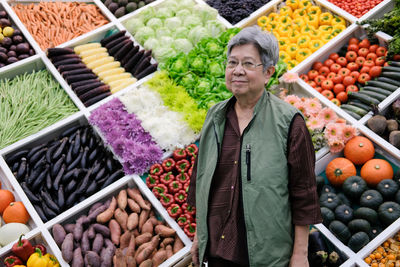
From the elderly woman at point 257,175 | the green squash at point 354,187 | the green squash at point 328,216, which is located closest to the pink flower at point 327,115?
the green squash at point 354,187

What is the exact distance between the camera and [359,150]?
3.97m

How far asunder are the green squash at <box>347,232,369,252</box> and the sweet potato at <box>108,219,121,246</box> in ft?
6.33

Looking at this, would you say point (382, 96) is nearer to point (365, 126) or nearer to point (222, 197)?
point (365, 126)

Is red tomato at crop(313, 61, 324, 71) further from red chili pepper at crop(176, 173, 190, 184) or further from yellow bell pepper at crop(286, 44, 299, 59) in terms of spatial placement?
red chili pepper at crop(176, 173, 190, 184)

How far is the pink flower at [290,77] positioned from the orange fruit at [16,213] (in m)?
2.94

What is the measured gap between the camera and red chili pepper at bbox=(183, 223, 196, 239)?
3553 millimetres

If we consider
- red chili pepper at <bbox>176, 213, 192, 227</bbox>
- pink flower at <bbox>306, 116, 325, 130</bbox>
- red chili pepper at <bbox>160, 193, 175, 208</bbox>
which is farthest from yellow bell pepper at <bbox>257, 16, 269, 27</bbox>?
red chili pepper at <bbox>176, 213, 192, 227</bbox>

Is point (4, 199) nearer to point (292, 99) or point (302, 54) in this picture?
point (292, 99)

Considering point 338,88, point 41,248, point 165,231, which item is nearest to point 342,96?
point 338,88

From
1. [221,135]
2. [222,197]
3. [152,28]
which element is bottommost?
[222,197]

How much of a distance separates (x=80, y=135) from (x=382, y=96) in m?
3.15

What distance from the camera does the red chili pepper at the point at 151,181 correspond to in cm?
396

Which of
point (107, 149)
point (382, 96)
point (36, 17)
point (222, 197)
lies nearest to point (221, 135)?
point (222, 197)

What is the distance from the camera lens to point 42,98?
4.78 meters
